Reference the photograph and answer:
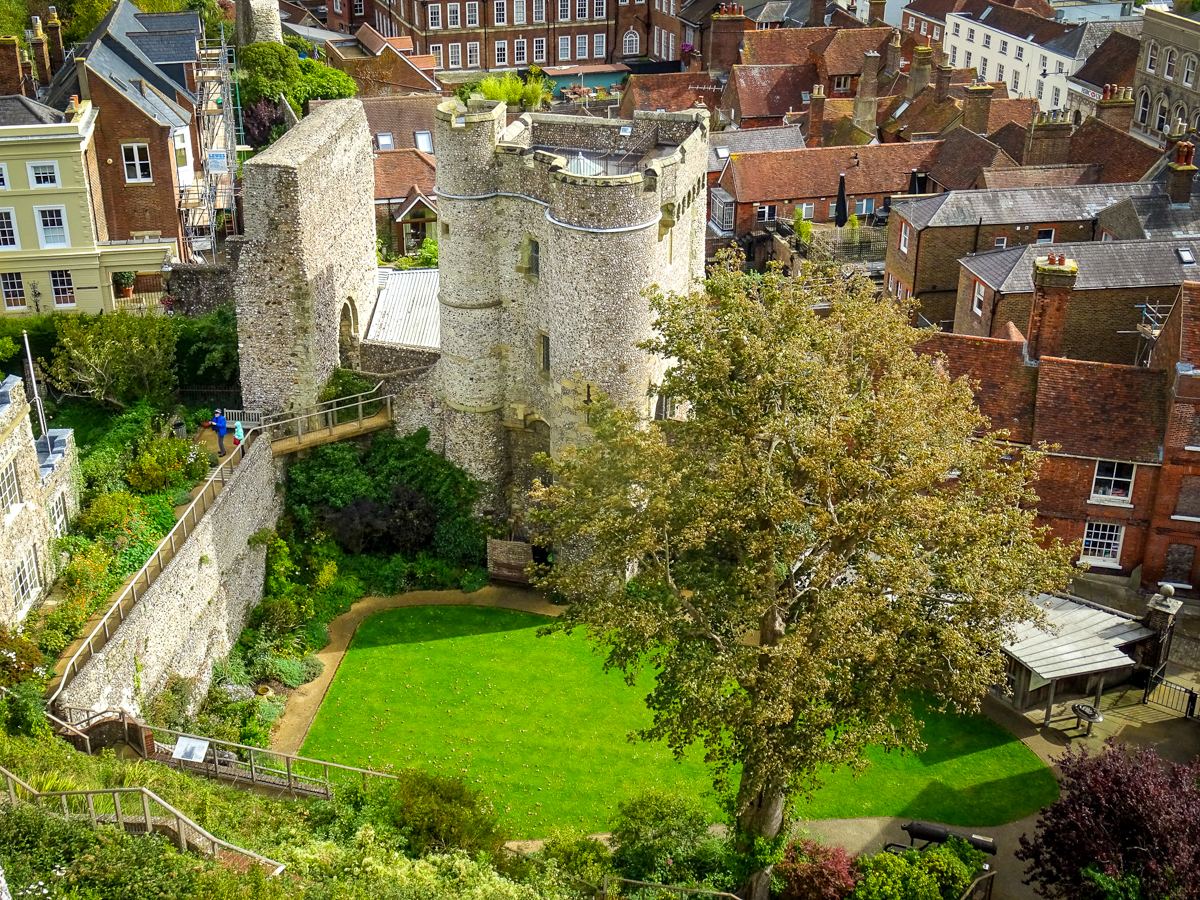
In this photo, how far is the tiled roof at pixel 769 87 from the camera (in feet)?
218

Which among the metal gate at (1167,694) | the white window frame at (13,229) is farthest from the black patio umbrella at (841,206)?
the white window frame at (13,229)

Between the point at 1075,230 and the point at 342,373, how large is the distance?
79.2ft

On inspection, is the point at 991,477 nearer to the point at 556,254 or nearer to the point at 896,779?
the point at 896,779

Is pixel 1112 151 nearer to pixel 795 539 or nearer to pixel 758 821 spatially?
pixel 795 539

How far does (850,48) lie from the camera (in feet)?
228

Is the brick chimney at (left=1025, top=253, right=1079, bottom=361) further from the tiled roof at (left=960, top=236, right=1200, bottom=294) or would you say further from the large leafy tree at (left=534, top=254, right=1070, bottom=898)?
the large leafy tree at (left=534, top=254, right=1070, bottom=898)

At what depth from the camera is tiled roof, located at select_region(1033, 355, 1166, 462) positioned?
29656 millimetres

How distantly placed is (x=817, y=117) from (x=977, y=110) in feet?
23.4

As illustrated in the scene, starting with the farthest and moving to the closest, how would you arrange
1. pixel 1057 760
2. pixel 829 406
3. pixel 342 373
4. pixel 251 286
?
pixel 342 373
pixel 251 286
pixel 1057 760
pixel 829 406

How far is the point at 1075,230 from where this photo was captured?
1681 inches

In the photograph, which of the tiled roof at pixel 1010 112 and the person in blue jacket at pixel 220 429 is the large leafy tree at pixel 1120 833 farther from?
the tiled roof at pixel 1010 112

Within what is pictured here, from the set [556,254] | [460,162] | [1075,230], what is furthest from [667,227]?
[1075,230]

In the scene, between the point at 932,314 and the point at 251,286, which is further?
the point at 932,314

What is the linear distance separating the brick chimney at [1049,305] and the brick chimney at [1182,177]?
11.7m
